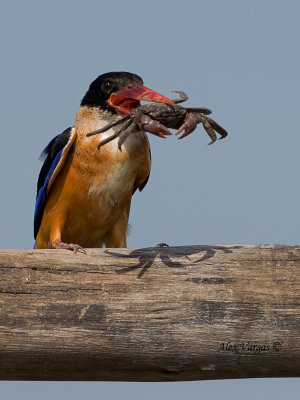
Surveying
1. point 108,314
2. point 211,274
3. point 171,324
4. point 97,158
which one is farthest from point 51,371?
point 97,158

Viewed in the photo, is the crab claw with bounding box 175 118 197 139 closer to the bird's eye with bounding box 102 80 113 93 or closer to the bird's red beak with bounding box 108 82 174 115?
the bird's red beak with bounding box 108 82 174 115

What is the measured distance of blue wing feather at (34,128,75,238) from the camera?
19.7ft

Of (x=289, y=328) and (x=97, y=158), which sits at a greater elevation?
(x=97, y=158)

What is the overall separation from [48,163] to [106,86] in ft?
2.52

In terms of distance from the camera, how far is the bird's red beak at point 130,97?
5508 millimetres

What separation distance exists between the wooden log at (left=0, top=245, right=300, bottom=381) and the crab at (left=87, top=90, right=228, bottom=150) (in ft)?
3.09

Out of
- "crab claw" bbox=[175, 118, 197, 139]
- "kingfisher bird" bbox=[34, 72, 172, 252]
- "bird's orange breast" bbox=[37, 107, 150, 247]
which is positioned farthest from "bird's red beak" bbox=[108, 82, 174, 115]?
"crab claw" bbox=[175, 118, 197, 139]

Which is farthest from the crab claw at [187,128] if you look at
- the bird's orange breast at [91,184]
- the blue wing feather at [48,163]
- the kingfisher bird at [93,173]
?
the blue wing feather at [48,163]

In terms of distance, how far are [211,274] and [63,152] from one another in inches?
91.6

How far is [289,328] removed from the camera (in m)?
3.78

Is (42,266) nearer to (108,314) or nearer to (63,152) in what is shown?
(108,314)

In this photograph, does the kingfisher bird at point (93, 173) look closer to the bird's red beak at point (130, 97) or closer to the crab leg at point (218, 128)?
the bird's red beak at point (130, 97)

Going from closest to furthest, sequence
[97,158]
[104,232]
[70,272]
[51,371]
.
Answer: [51,371] → [70,272] → [97,158] → [104,232]

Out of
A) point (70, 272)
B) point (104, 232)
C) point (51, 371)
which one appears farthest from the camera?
point (104, 232)
